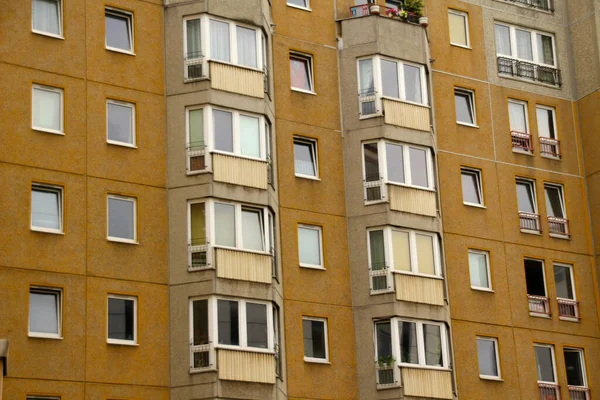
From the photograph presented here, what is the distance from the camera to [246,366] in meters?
47.8

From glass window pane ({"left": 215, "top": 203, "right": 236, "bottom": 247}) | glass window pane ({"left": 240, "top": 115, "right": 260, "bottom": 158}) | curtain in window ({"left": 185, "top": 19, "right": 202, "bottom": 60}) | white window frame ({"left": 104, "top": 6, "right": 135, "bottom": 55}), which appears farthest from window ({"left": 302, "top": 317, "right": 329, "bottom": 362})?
white window frame ({"left": 104, "top": 6, "right": 135, "bottom": 55})

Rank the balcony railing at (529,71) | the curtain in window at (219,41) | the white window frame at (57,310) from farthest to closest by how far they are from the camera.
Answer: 1. the balcony railing at (529,71)
2. the curtain in window at (219,41)
3. the white window frame at (57,310)

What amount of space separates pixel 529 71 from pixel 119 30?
62.7 ft

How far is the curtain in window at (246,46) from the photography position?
5253 cm

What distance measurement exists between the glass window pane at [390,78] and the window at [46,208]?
1430 cm

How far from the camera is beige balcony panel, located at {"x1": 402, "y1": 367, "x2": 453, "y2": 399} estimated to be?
50812 millimetres

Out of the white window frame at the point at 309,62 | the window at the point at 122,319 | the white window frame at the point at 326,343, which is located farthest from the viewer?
the white window frame at the point at 309,62

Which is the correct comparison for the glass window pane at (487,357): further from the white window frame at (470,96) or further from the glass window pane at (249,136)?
the glass window pane at (249,136)

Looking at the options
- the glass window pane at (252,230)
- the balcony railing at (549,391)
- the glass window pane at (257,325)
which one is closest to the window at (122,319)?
the glass window pane at (257,325)

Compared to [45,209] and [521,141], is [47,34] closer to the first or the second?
[45,209]

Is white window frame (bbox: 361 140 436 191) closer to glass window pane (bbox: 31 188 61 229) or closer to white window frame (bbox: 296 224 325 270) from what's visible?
white window frame (bbox: 296 224 325 270)

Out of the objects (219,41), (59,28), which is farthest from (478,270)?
(59,28)

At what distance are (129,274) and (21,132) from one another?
600 cm

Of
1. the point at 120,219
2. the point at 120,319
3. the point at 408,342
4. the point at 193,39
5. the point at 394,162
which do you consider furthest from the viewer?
the point at 394,162
